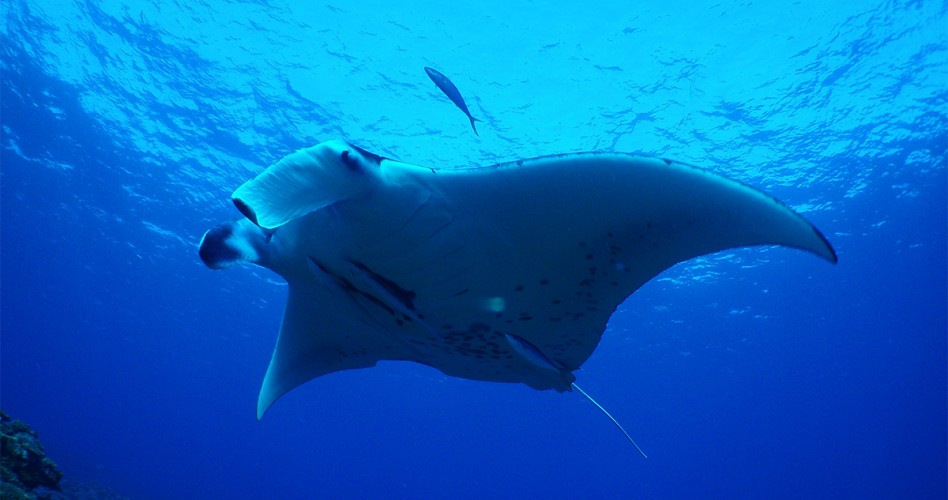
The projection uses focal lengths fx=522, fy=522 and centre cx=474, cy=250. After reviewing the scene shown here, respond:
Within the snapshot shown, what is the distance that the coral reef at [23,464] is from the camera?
159 inches

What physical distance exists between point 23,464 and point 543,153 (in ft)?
37.2

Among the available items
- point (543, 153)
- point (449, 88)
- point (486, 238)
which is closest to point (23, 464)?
point (486, 238)

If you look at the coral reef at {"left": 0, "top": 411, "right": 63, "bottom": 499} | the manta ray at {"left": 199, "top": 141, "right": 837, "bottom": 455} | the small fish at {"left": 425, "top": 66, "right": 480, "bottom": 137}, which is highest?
the small fish at {"left": 425, "top": 66, "right": 480, "bottom": 137}

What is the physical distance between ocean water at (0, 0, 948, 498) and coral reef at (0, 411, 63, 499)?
27.7 feet

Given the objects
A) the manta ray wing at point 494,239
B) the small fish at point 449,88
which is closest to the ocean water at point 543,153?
the small fish at point 449,88

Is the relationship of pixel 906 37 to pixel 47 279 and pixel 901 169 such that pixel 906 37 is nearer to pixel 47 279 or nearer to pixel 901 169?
pixel 901 169

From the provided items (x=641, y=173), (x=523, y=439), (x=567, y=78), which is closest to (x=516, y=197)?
(x=641, y=173)

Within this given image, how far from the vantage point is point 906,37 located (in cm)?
1055

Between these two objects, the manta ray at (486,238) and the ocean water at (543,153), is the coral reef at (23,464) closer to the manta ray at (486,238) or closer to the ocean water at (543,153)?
the manta ray at (486,238)

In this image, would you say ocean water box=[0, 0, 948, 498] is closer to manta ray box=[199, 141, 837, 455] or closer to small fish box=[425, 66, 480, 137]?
small fish box=[425, 66, 480, 137]

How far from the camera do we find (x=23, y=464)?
433 centimetres

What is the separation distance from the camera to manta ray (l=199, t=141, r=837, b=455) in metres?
2.15

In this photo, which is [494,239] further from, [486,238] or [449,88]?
[449,88]

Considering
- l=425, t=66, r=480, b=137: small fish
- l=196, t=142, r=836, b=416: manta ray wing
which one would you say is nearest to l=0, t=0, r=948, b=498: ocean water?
l=425, t=66, r=480, b=137: small fish
